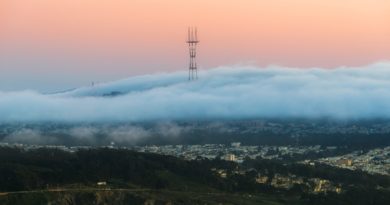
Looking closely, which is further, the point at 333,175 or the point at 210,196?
the point at 333,175

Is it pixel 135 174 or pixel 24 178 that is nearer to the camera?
pixel 24 178

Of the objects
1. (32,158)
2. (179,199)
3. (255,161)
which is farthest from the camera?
(255,161)

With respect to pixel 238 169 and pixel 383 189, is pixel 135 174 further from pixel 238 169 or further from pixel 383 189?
pixel 383 189

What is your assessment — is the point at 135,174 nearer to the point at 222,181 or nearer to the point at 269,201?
the point at 222,181

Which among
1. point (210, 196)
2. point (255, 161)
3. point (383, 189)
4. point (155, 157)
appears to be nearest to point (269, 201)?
point (210, 196)

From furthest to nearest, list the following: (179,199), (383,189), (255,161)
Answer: (255,161) → (383,189) → (179,199)

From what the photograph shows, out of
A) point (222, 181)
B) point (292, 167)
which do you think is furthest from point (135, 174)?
point (292, 167)

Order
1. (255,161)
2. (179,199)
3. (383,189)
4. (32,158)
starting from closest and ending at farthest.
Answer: (179,199) < (383,189) < (32,158) < (255,161)

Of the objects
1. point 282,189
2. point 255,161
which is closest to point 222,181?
point 282,189

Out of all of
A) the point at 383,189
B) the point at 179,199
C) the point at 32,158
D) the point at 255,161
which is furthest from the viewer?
the point at 255,161
